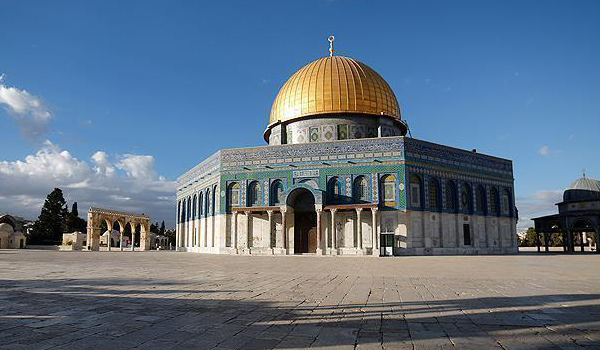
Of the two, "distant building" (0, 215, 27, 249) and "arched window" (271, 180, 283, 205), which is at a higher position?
"arched window" (271, 180, 283, 205)

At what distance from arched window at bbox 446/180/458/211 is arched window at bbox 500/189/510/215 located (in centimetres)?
519

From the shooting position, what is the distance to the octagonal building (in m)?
27.7

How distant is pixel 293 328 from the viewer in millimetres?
5215

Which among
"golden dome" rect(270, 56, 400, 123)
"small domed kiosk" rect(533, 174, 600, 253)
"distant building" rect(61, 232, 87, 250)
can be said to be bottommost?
"distant building" rect(61, 232, 87, 250)

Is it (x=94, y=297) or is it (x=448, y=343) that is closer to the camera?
(x=448, y=343)

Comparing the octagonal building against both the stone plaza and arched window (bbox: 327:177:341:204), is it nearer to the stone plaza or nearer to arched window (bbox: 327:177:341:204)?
arched window (bbox: 327:177:341:204)

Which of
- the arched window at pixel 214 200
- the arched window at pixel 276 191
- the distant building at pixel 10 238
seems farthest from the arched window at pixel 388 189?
the distant building at pixel 10 238

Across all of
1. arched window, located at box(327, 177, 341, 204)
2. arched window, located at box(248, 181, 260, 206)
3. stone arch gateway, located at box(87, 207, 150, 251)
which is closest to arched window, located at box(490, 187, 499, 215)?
arched window, located at box(327, 177, 341, 204)

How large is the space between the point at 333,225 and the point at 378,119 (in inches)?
386

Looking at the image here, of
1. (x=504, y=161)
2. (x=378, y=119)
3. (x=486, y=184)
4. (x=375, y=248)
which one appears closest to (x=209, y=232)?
(x=375, y=248)

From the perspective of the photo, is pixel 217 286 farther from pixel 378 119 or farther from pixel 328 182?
pixel 378 119

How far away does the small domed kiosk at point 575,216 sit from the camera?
3775cm

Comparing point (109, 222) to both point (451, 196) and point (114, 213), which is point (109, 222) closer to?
point (114, 213)

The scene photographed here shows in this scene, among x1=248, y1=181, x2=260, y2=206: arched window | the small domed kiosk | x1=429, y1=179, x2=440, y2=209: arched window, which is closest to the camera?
x1=429, y1=179, x2=440, y2=209: arched window
